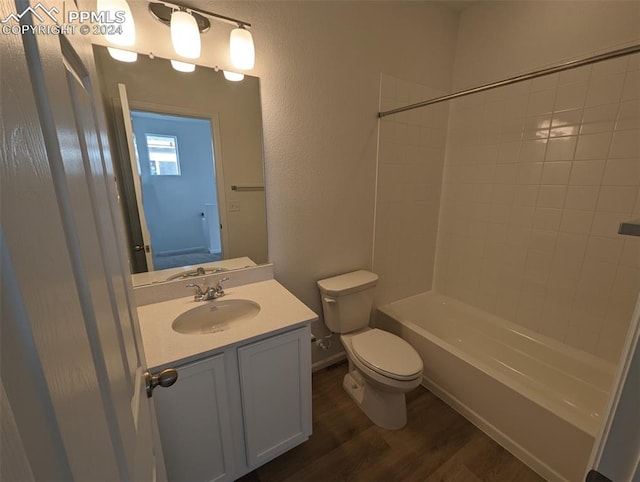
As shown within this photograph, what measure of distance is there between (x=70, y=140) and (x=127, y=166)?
1037mm

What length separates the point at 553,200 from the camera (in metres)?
1.69

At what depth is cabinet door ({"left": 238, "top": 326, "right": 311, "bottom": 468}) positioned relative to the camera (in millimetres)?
1142

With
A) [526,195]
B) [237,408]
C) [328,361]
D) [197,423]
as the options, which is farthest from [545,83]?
[197,423]

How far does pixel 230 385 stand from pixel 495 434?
1449mm

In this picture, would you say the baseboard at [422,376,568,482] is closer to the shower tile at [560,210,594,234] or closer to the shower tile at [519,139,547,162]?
the shower tile at [560,210,594,234]

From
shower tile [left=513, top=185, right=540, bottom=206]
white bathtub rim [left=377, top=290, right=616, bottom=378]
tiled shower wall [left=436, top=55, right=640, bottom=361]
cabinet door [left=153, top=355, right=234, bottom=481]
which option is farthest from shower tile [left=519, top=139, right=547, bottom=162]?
cabinet door [left=153, top=355, right=234, bottom=481]

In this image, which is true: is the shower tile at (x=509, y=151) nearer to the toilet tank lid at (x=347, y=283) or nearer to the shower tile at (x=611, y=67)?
the shower tile at (x=611, y=67)

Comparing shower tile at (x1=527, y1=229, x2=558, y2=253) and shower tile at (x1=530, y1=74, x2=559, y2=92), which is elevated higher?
shower tile at (x1=530, y1=74, x2=559, y2=92)

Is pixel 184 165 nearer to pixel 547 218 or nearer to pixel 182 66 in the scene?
pixel 182 66

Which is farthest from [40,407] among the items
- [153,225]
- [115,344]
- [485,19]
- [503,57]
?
[485,19]

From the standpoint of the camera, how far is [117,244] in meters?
0.59

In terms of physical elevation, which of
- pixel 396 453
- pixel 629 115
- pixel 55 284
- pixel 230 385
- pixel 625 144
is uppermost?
pixel 629 115

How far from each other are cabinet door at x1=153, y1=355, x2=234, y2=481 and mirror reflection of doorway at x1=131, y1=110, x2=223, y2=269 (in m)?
0.61

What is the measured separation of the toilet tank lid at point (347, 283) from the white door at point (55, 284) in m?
1.31
